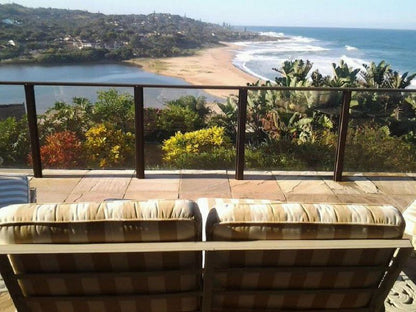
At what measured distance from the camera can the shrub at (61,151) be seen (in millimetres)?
4316

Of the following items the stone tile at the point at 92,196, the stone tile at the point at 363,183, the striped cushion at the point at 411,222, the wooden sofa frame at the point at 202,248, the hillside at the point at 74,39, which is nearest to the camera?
the wooden sofa frame at the point at 202,248

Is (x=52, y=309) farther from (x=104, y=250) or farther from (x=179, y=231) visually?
(x=179, y=231)

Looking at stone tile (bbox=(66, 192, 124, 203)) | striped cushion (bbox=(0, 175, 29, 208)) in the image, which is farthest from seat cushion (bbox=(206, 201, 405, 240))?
stone tile (bbox=(66, 192, 124, 203))

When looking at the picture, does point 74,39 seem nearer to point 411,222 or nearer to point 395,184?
point 395,184

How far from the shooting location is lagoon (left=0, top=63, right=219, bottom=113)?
4188 millimetres

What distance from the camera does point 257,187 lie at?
162 inches

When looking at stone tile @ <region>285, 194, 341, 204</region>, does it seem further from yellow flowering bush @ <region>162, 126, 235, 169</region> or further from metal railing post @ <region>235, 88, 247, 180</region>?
yellow flowering bush @ <region>162, 126, 235, 169</region>

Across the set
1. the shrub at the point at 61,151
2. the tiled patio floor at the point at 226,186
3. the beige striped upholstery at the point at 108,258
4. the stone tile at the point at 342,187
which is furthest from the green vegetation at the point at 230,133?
the beige striped upholstery at the point at 108,258

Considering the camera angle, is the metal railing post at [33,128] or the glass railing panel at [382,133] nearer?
the metal railing post at [33,128]

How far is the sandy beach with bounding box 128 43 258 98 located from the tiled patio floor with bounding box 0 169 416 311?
15804 millimetres

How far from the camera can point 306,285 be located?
147 cm

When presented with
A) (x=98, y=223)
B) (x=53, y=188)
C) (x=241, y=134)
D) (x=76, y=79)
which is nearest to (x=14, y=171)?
(x=53, y=188)

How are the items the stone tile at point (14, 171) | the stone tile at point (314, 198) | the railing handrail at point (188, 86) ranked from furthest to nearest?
the stone tile at point (14, 171)
the railing handrail at point (188, 86)
the stone tile at point (314, 198)

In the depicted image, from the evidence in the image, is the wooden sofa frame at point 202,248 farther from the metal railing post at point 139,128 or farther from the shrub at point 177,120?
the shrub at point 177,120
